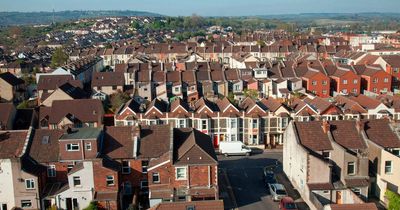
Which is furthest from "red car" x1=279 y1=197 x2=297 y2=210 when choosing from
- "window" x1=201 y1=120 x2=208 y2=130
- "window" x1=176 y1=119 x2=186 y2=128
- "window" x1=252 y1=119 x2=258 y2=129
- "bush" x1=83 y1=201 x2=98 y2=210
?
"window" x1=176 y1=119 x2=186 y2=128

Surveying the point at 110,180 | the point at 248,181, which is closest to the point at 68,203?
the point at 110,180

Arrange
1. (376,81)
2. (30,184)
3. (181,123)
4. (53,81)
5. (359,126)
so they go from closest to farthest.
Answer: (30,184)
(359,126)
(181,123)
(53,81)
(376,81)

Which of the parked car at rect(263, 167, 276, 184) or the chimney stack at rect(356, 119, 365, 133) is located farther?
the parked car at rect(263, 167, 276, 184)

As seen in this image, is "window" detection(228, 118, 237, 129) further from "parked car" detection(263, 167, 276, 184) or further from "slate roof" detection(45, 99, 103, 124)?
"slate roof" detection(45, 99, 103, 124)

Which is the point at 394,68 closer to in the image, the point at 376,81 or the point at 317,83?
the point at 376,81

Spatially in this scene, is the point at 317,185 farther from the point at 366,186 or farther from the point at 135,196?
the point at 135,196
